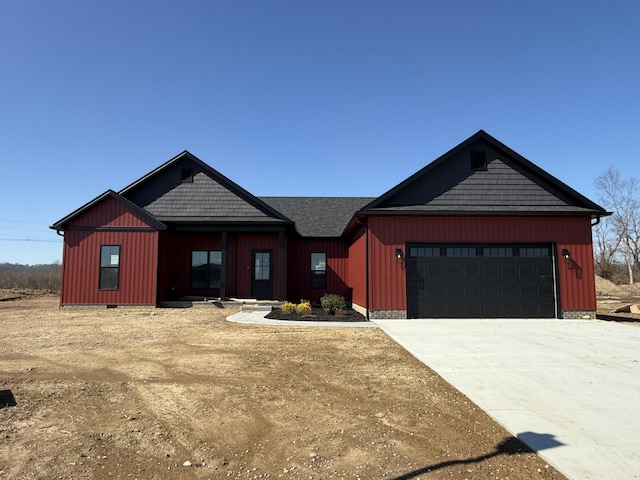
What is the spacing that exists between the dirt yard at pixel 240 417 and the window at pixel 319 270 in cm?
1081

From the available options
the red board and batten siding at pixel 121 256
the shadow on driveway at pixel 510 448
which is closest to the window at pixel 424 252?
the shadow on driveway at pixel 510 448

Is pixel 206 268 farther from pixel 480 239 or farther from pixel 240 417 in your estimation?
pixel 240 417

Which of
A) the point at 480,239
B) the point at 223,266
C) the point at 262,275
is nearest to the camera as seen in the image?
the point at 480,239

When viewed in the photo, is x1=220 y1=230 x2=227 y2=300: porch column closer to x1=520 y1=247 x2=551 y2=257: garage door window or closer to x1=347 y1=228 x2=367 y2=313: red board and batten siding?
x1=347 y1=228 x2=367 y2=313: red board and batten siding

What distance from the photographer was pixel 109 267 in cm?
1555

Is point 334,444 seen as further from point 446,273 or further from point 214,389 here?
point 446,273

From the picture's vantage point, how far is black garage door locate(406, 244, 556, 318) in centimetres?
1331

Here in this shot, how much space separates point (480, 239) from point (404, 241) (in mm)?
2797

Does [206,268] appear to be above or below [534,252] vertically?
below

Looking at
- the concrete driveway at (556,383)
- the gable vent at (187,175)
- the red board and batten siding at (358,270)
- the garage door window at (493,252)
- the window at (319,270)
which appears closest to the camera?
the concrete driveway at (556,383)

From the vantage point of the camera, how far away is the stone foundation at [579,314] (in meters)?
13.4

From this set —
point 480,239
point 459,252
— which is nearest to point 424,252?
point 459,252

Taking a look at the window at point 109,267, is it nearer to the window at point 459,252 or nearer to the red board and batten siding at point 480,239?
the red board and batten siding at point 480,239

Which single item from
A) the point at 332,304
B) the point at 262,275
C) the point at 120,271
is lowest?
the point at 332,304
